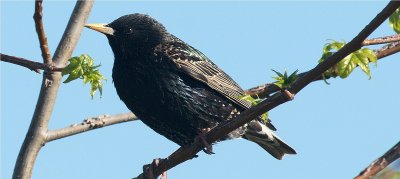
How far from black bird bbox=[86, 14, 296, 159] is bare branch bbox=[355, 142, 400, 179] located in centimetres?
331

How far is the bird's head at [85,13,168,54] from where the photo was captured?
561 centimetres

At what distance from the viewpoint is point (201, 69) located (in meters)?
5.80

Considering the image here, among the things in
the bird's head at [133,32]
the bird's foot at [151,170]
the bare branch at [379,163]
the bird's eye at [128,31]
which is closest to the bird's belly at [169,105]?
the bird's head at [133,32]

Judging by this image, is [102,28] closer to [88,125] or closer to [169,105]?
[169,105]

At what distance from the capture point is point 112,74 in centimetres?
552

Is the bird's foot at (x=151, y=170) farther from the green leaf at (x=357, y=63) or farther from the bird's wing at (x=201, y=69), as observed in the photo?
the green leaf at (x=357, y=63)

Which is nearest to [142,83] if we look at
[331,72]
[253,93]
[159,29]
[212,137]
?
[159,29]

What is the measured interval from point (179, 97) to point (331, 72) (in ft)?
7.17

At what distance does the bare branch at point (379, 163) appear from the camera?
61.5 inches

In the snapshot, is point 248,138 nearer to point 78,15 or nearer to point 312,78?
point 78,15

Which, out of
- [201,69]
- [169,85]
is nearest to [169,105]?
[169,85]

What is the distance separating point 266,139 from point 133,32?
59.1 inches

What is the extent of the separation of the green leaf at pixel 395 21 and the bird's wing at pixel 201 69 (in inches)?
89.2

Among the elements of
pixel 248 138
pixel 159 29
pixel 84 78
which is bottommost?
pixel 84 78
